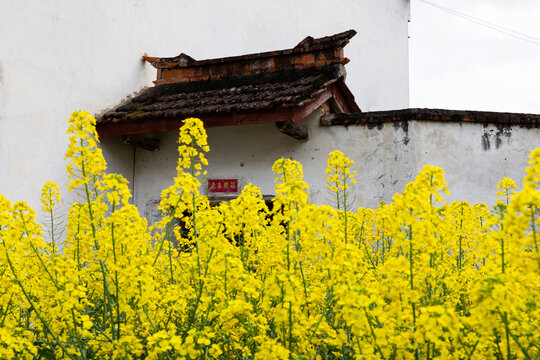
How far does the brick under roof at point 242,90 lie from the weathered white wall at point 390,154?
505 mm

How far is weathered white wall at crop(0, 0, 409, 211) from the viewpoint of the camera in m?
5.96

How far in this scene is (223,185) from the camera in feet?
21.9

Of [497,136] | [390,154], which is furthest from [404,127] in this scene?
[497,136]

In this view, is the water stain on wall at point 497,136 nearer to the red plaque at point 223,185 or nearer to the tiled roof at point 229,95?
the tiled roof at point 229,95

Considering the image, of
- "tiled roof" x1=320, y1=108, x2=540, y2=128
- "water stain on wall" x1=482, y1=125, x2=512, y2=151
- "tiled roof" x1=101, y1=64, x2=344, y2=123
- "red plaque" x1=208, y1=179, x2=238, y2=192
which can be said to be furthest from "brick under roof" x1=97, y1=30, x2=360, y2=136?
"water stain on wall" x1=482, y1=125, x2=512, y2=151

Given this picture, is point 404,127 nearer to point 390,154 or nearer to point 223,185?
point 390,154

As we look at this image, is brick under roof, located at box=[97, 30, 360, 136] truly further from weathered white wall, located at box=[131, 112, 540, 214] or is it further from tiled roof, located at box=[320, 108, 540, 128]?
weathered white wall, located at box=[131, 112, 540, 214]

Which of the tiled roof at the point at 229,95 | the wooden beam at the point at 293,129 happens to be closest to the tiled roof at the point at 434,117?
the wooden beam at the point at 293,129

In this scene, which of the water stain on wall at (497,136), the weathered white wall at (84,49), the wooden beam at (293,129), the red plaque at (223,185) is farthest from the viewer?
the red plaque at (223,185)

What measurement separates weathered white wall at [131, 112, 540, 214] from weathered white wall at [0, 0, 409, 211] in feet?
6.35

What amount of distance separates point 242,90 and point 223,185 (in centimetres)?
126

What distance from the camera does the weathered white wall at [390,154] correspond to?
584 cm

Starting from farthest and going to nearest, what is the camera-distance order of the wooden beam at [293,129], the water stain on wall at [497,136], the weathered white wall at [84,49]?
the water stain on wall at [497,136] → the weathered white wall at [84,49] → the wooden beam at [293,129]

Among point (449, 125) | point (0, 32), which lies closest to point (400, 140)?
point (449, 125)
